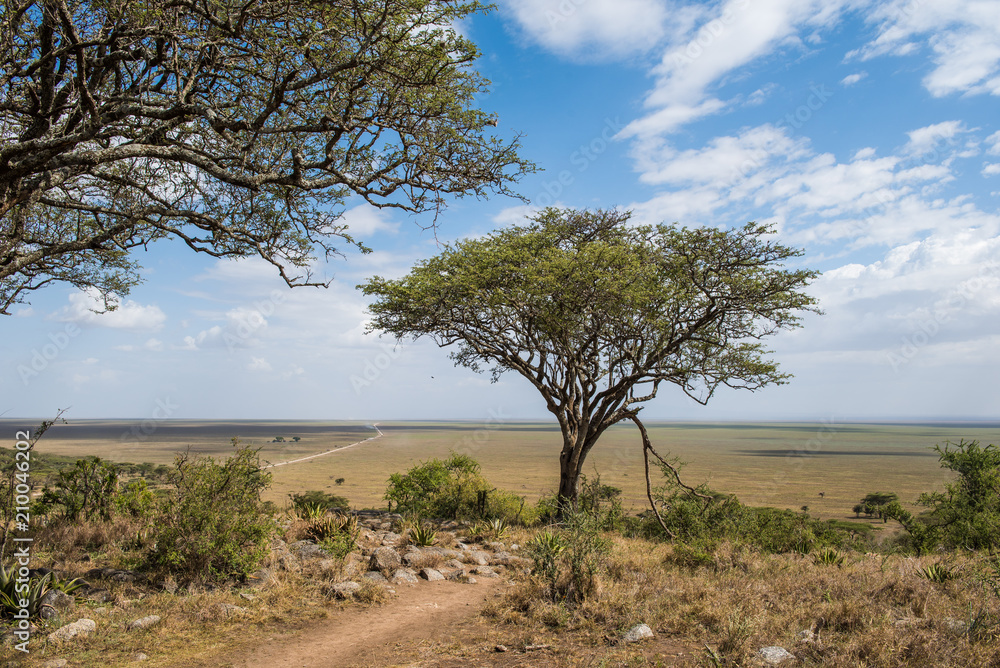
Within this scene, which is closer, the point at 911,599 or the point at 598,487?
the point at 911,599

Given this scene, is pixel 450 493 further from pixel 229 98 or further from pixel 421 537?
pixel 229 98

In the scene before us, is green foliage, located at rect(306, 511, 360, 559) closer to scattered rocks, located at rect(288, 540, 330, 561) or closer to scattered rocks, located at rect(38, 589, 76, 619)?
scattered rocks, located at rect(288, 540, 330, 561)

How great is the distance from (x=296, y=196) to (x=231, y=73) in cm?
223

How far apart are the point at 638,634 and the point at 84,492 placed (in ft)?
36.5

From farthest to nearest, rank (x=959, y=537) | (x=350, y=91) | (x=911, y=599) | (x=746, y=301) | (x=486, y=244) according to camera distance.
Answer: (x=486, y=244)
(x=746, y=301)
(x=959, y=537)
(x=350, y=91)
(x=911, y=599)

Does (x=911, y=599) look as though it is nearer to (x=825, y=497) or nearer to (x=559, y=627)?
(x=559, y=627)

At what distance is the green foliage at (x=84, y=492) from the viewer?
10.8 meters

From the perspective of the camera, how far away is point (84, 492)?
11039mm

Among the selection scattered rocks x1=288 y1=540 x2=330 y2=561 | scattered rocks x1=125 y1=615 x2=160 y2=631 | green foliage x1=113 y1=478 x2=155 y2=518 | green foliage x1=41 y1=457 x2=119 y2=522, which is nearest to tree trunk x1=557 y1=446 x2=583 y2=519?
scattered rocks x1=288 y1=540 x2=330 y2=561

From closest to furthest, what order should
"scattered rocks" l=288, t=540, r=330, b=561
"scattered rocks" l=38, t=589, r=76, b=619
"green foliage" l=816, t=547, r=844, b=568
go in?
"scattered rocks" l=38, t=589, r=76, b=619 < "green foliage" l=816, t=547, r=844, b=568 < "scattered rocks" l=288, t=540, r=330, b=561

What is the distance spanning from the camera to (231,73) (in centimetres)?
875

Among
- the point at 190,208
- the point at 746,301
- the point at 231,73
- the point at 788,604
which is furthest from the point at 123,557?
the point at 746,301

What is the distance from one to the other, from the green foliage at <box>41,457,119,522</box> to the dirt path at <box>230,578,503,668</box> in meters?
6.60

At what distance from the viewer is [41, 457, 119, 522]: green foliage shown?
10820 millimetres
